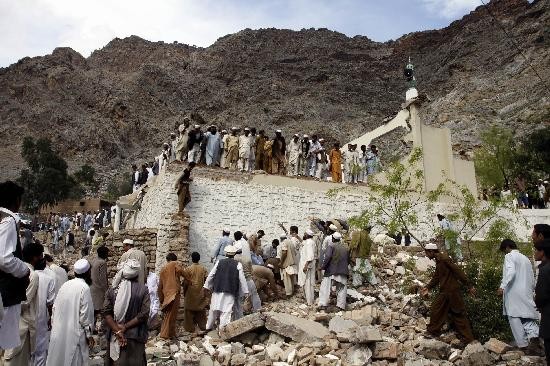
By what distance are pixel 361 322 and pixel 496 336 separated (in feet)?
6.52

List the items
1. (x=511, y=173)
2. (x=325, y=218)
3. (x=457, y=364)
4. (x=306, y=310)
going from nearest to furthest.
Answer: (x=457, y=364) → (x=306, y=310) → (x=325, y=218) → (x=511, y=173)

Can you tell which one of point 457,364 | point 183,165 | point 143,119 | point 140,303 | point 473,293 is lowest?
point 457,364

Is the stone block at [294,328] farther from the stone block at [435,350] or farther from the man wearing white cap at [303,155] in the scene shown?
the man wearing white cap at [303,155]

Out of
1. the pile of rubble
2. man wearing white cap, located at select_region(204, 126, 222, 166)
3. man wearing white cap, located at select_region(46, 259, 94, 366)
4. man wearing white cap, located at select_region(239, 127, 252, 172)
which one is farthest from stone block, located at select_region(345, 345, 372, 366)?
man wearing white cap, located at select_region(204, 126, 222, 166)

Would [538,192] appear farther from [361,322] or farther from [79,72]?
[79,72]

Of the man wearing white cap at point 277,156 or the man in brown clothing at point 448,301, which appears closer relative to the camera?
the man in brown clothing at point 448,301

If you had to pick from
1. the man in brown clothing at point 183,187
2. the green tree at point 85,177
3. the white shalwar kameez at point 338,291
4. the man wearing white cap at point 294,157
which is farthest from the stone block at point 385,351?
the green tree at point 85,177

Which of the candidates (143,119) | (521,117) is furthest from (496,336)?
(143,119)

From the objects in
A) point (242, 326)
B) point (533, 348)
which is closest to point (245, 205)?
point (242, 326)

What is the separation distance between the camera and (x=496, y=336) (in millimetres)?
7078

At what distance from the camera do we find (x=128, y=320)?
4.73 m

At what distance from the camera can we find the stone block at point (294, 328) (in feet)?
22.0

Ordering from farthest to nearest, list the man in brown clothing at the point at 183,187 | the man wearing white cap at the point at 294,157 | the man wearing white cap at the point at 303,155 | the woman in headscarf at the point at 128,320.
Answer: the man wearing white cap at the point at 303,155
the man wearing white cap at the point at 294,157
the man in brown clothing at the point at 183,187
the woman in headscarf at the point at 128,320

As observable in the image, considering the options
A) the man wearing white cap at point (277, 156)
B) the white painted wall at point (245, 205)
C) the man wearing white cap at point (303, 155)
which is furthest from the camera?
the man wearing white cap at point (303, 155)
